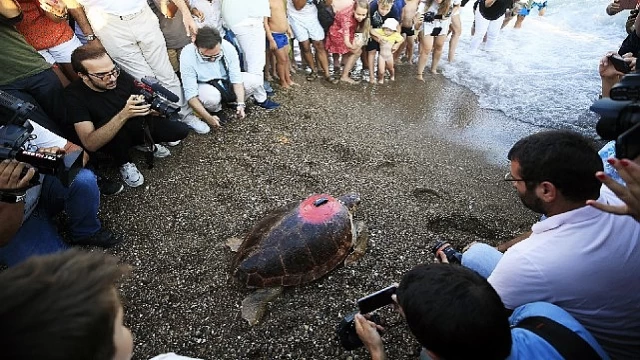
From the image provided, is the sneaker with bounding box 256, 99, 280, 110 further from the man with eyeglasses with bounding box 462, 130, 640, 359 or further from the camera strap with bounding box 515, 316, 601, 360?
the camera strap with bounding box 515, 316, 601, 360

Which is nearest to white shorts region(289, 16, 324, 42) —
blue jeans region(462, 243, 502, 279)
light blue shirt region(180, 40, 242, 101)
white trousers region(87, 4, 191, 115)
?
light blue shirt region(180, 40, 242, 101)

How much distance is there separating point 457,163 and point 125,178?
272cm

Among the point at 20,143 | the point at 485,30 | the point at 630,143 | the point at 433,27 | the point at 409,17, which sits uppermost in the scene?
the point at 630,143

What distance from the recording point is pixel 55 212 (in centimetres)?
238

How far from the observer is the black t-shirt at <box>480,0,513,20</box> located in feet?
19.4

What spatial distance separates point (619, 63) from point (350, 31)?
3046 mm

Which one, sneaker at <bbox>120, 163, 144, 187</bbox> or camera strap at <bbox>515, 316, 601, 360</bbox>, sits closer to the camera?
camera strap at <bbox>515, 316, 601, 360</bbox>

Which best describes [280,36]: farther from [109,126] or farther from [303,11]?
[109,126]

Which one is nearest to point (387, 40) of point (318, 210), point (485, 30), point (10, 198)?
point (485, 30)

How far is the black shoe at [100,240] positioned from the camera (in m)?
2.45

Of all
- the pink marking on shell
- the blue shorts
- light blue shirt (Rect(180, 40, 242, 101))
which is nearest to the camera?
the pink marking on shell

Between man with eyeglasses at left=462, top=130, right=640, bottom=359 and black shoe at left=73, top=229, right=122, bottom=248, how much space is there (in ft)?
7.28

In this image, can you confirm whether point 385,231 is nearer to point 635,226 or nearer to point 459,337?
point 635,226

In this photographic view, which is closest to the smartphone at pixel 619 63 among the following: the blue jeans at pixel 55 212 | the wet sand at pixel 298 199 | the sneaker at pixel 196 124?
the wet sand at pixel 298 199
